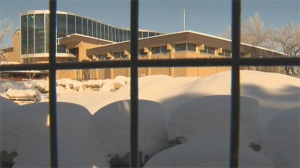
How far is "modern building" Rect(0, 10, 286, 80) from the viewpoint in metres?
26.5

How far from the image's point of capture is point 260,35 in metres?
40.4

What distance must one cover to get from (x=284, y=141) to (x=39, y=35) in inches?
Answer: 1536

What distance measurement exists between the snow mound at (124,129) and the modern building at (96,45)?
2032cm

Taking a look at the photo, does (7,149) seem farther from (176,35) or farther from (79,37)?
(79,37)

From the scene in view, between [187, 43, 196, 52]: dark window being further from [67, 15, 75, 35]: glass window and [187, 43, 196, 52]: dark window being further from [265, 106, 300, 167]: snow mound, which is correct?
[265, 106, 300, 167]: snow mound

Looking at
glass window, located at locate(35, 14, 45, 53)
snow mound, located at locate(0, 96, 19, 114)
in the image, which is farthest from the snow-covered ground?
glass window, located at locate(35, 14, 45, 53)

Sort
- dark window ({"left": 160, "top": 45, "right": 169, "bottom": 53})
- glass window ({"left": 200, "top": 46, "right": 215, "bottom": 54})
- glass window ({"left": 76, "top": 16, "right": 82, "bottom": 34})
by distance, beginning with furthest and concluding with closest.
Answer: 1. glass window ({"left": 76, "top": 16, "right": 82, "bottom": 34})
2. dark window ({"left": 160, "top": 45, "right": 169, "bottom": 53})
3. glass window ({"left": 200, "top": 46, "right": 215, "bottom": 54})

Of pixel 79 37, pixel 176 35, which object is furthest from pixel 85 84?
pixel 79 37

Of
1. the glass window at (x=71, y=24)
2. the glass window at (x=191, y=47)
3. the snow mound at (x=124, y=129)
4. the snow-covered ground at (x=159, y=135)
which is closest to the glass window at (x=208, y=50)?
the glass window at (x=191, y=47)

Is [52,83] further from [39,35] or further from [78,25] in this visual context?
[78,25]

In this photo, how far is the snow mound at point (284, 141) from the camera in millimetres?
2080

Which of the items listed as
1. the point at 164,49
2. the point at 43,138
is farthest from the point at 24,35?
the point at 43,138

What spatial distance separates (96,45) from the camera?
38.4 meters

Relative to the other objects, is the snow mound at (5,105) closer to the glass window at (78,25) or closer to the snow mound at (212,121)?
the snow mound at (212,121)
